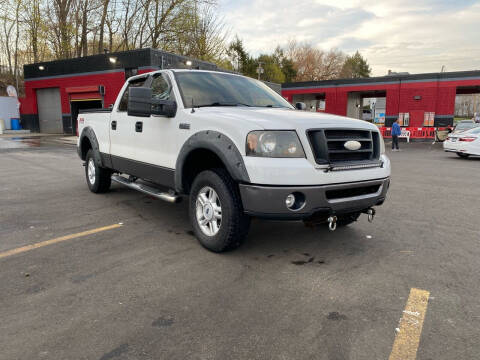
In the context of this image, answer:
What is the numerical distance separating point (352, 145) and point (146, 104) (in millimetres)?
2305

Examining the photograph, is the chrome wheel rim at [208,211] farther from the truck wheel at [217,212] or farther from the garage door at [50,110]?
the garage door at [50,110]

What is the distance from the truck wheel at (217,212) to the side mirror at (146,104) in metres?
0.91

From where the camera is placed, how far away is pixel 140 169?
5.04 metres

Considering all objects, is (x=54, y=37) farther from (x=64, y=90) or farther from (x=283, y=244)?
(x=283, y=244)

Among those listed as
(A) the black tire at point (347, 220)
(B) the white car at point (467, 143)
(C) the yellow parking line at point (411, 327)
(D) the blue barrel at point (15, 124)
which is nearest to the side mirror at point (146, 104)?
(A) the black tire at point (347, 220)

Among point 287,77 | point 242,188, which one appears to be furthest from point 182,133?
point 287,77

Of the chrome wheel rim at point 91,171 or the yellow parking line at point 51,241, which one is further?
the chrome wheel rim at point 91,171

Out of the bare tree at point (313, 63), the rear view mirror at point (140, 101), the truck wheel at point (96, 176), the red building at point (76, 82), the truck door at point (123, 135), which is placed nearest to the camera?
the rear view mirror at point (140, 101)

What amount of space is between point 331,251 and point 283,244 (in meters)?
0.53

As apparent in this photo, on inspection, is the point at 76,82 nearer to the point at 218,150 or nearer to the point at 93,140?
the point at 93,140

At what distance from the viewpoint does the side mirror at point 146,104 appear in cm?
411

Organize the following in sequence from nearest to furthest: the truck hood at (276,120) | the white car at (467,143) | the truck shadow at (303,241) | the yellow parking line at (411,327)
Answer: the yellow parking line at (411,327) → the truck hood at (276,120) → the truck shadow at (303,241) → the white car at (467,143)

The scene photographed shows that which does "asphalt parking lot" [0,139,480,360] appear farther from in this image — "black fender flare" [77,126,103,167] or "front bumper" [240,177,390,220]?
"black fender flare" [77,126,103,167]

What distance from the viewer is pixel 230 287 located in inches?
122
